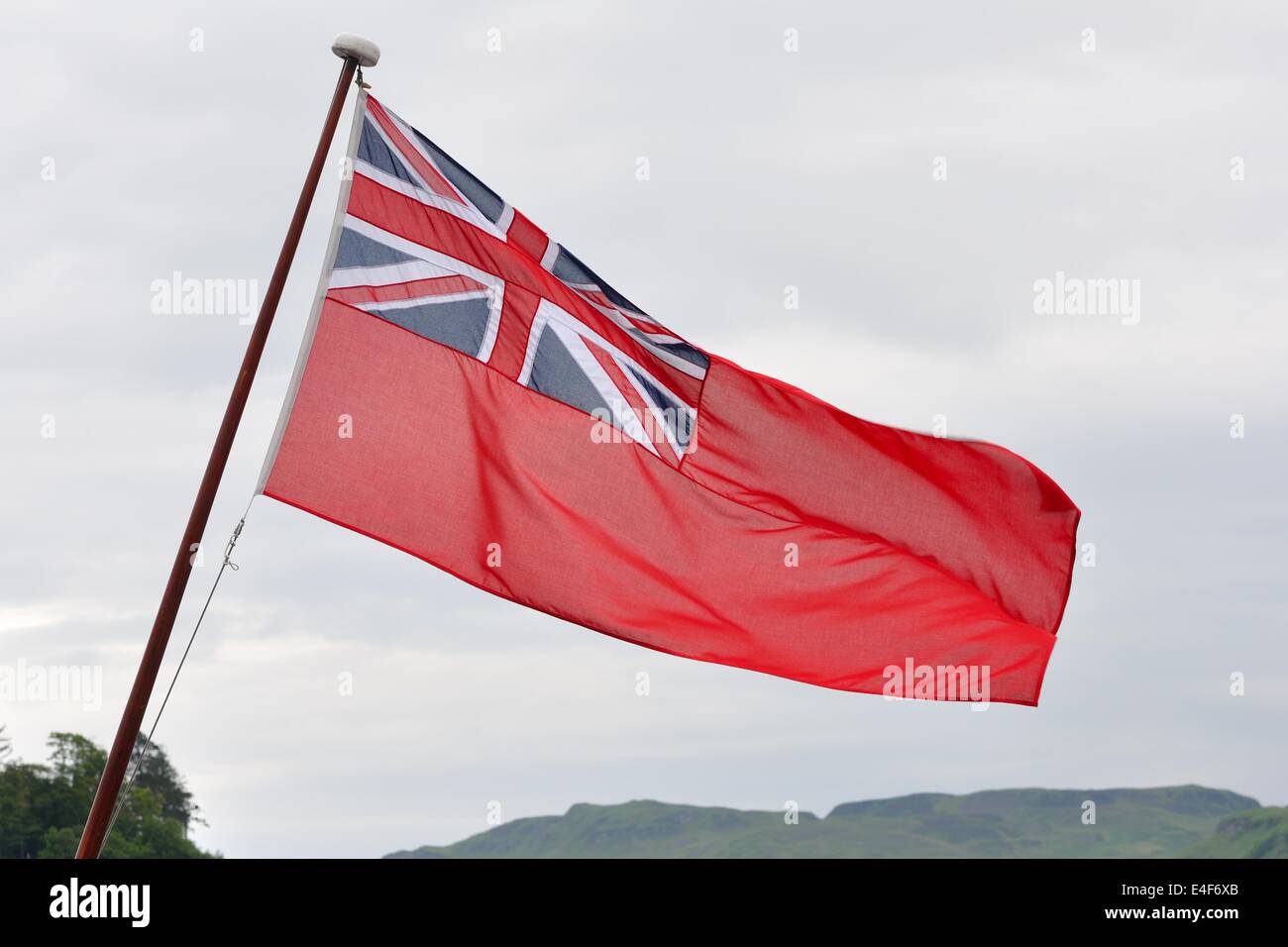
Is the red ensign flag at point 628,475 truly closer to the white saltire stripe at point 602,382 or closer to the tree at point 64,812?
the white saltire stripe at point 602,382

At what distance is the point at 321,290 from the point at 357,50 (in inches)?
80.4

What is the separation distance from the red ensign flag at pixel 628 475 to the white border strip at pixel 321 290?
1.2 inches

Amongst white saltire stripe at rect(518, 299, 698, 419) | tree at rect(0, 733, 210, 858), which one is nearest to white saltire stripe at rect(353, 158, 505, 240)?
white saltire stripe at rect(518, 299, 698, 419)

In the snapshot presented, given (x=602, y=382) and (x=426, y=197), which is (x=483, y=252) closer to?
(x=426, y=197)

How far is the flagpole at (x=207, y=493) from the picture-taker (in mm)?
9797

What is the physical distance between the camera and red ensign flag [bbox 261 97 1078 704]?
1256 cm

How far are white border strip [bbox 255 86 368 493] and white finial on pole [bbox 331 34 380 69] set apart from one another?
44 centimetres
